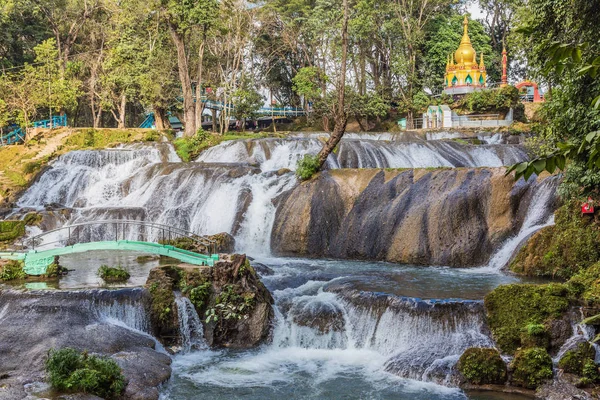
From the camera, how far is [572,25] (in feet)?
42.2

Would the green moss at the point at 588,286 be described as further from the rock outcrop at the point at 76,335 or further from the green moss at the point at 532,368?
the rock outcrop at the point at 76,335

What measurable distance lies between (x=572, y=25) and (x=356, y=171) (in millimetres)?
9696

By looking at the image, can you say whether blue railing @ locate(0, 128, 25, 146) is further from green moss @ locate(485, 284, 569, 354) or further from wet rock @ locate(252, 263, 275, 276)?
green moss @ locate(485, 284, 569, 354)

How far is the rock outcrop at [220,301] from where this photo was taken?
513 inches

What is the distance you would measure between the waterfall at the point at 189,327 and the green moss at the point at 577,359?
23.2 ft

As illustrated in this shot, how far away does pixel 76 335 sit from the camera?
11.6 m

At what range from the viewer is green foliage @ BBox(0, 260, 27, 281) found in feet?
48.4

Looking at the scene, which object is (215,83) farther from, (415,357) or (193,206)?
(415,357)

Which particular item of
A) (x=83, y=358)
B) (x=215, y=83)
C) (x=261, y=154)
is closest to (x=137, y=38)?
(x=215, y=83)

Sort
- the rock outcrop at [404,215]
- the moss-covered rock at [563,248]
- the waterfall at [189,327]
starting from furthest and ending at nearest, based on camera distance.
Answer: the rock outcrop at [404,215], the moss-covered rock at [563,248], the waterfall at [189,327]

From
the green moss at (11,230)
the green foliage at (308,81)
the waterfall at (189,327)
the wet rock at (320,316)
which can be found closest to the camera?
the waterfall at (189,327)

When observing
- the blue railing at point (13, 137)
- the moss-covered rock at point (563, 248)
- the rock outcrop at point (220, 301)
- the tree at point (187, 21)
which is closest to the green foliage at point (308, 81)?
the tree at point (187, 21)

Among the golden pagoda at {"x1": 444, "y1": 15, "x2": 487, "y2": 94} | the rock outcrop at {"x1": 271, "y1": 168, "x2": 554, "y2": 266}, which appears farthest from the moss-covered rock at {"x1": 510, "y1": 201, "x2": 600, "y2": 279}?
the golden pagoda at {"x1": 444, "y1": 15, "x2": 487, "y2": 94}

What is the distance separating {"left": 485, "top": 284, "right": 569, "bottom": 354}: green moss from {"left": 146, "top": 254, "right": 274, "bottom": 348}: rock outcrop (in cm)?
479
